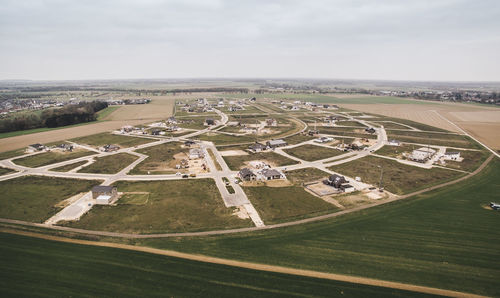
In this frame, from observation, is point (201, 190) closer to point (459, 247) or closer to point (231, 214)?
point (231, 214)

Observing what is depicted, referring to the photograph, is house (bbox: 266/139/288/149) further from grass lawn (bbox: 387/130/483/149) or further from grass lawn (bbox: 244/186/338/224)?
grass lawn (bbox: 387/130/483/149)

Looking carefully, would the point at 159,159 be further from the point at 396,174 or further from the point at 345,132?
the point at 345,132

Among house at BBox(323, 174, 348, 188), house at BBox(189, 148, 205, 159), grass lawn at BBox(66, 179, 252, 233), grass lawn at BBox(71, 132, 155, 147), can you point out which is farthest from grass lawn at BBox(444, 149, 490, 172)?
grass lawn at BBox(71, 132, 155, 147)

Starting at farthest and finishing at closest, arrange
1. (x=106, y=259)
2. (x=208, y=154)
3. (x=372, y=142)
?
(x=372, y=142), (x=208, y=154), (x=106, y=259)

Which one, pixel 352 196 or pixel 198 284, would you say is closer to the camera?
pixel 198 284

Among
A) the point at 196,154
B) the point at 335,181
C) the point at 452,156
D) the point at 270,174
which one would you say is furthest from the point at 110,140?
the point at 452,156

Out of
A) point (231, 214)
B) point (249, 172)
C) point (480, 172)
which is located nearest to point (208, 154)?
point (249, 172)
